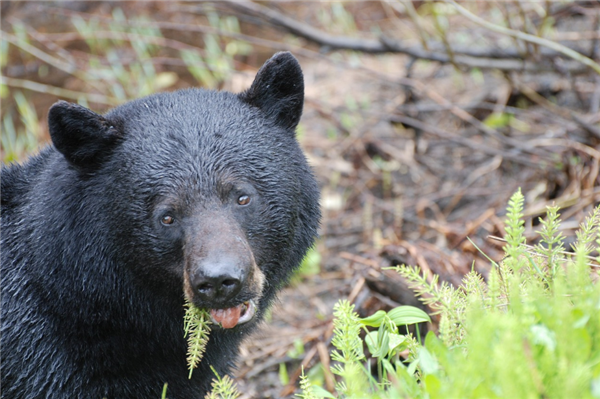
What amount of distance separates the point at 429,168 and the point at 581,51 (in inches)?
77.8

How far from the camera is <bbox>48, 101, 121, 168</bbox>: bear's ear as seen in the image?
2965mm

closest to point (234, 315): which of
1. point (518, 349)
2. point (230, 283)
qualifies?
point (230, 283)

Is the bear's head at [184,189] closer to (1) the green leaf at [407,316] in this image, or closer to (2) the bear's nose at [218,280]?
(2) the bear's nose at [218,280]

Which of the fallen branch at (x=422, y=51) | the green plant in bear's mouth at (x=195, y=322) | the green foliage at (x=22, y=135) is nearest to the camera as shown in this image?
the green plant in bear's mouth at (x=195, y=322)

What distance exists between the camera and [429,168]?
712 cm

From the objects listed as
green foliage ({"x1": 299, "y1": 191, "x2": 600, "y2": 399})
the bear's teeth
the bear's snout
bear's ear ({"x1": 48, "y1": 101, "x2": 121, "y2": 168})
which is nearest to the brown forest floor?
the bear's teeth

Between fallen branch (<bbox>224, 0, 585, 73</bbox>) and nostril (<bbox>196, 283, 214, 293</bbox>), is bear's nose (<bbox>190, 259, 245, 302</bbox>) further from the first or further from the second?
fallen branch (<bbox>224, 0, 585, 73</bbox>)

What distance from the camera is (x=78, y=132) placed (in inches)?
118

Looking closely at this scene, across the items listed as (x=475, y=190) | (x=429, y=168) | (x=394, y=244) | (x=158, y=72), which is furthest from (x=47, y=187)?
(x=158, y=72)

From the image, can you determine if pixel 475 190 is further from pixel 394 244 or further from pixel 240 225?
pixel 240 225

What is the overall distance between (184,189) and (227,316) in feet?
2.08

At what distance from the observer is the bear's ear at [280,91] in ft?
11.1

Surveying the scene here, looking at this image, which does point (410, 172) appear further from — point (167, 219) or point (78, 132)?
point (78, 132)

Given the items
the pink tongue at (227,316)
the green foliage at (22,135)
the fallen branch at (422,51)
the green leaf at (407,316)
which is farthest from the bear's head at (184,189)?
the green foliage at (22,135)
